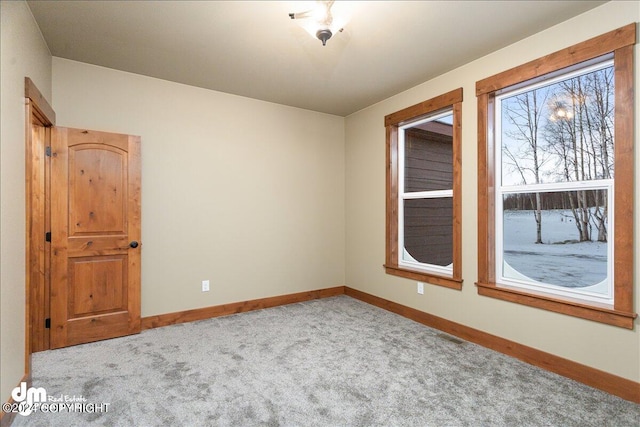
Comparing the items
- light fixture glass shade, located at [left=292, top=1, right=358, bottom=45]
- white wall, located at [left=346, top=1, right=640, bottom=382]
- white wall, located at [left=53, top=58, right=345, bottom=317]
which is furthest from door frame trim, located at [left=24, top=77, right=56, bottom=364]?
white wall, located at [left=346, top=1, right=640, bottom=382]

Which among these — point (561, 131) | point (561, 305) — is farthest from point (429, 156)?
point (561, 305)

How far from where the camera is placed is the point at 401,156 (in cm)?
423

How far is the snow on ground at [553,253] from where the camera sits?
2.48 m

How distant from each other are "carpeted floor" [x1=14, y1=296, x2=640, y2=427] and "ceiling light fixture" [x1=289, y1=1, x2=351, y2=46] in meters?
2.56

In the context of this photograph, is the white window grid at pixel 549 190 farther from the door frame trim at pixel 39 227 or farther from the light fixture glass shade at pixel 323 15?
the door frame trim at pixel 39 227

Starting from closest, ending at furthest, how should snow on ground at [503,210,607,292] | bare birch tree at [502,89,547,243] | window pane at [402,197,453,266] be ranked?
snow on ground at [503,210,607,292]
bare birch tree at [502,89,547,243]
window pane at [402,197,453,266]

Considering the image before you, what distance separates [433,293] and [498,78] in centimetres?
225

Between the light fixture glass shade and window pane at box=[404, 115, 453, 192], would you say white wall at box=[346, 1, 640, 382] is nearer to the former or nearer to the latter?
window pane at box=[404, 115, 453, 192]

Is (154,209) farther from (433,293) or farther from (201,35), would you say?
(433,293)

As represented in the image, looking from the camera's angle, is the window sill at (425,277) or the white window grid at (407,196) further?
the white window grid at (407,196)

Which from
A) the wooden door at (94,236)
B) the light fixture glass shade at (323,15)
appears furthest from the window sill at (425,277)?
the wooden door at (94,236)

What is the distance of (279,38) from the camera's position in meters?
2.75

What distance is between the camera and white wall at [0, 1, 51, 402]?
6.20 ft

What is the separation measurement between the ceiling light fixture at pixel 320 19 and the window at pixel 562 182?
5.34ft
